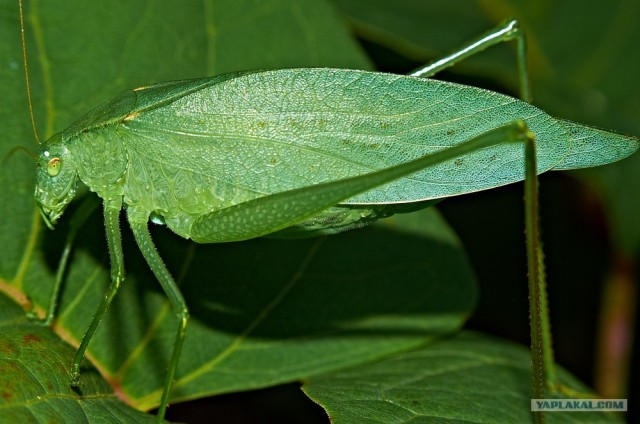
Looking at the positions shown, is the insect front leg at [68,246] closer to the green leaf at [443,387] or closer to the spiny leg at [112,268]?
the spiny leg at [112,268]

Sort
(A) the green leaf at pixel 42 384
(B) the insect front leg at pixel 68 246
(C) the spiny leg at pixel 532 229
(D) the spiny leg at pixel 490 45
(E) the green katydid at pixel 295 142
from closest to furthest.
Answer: (A) the green leaf at pixel 42 384 < (C) the spiny leg at pixel 532 229 < (E) the green katydid at pixel 295 142 < (B) the insect front leg at pixel 68 246 < (D) the spiny leg at pixel 490 45

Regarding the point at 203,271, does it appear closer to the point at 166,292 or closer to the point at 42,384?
the point at 166,292

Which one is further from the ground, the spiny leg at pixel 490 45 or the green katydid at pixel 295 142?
the spiny leg at pixel 490 45

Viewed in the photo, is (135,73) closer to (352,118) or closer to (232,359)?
(352,118)

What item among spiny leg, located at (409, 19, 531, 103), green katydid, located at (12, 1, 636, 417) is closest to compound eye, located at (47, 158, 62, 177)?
green katydid, located at (12, 1, 636, 417)

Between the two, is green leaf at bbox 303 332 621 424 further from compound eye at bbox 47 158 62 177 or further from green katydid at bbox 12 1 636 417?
compound eye at bbox 47 158 62 177

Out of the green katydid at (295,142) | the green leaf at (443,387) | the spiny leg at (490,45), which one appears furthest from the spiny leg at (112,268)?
the spiny leg at (490,45)

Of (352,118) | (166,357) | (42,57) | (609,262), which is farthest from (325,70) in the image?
(609,262)

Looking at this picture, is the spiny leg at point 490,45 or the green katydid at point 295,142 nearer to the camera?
the green katydid at point 295,142
